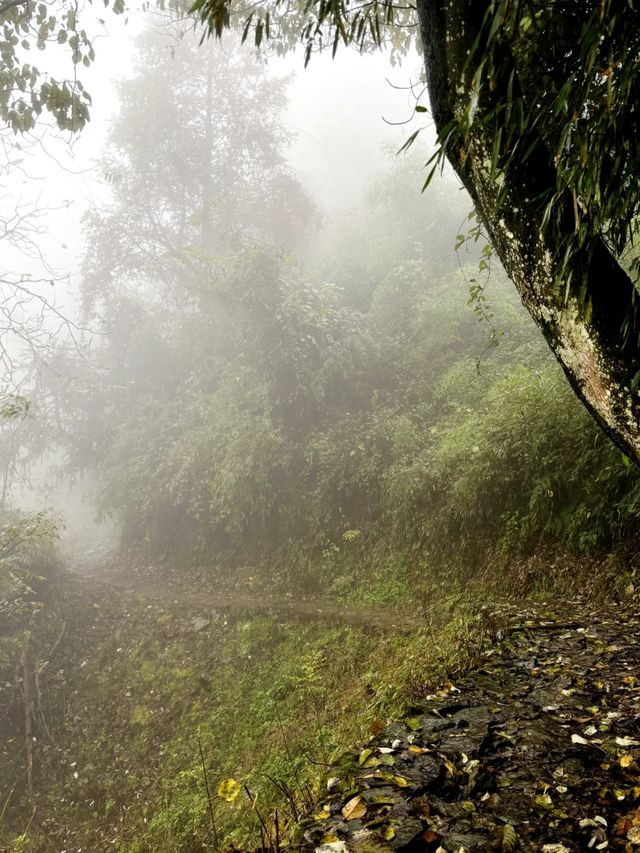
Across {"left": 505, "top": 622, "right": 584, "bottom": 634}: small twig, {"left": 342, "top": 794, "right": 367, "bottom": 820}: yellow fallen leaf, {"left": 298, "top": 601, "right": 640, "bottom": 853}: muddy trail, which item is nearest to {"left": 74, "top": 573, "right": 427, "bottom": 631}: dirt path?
{"left": 505, "top": 622, "right": 584, "bottom": 634}: small twig

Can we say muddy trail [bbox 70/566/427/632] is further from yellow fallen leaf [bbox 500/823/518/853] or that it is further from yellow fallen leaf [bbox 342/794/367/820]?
yellow fallen leaf [bbox 500/823/518/853]

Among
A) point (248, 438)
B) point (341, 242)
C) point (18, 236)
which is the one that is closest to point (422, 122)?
point (341, 242)

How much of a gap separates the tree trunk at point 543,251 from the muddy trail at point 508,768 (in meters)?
1.41

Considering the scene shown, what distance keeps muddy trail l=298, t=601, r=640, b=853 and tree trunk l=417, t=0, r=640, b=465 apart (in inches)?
55.7

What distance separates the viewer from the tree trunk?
2.31 m

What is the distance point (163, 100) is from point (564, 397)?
17587 millimetres

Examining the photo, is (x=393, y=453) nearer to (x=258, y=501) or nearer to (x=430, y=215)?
(x=258, y=501)

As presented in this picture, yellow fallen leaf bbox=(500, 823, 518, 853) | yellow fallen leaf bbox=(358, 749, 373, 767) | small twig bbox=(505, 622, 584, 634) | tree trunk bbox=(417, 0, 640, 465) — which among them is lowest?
yellow fallen leaf bbox=(500, 823, 518, 853)

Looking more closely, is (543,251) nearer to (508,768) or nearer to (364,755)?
(508,768)

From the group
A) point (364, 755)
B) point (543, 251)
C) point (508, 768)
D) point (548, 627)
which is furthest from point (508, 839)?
point (548, 627)

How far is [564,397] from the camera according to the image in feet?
21.7

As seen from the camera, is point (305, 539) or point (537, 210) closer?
point (537, 210)

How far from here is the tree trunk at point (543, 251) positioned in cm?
231

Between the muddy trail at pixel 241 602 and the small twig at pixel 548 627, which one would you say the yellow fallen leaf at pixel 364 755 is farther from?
the muddy trail at pixel 241 602
